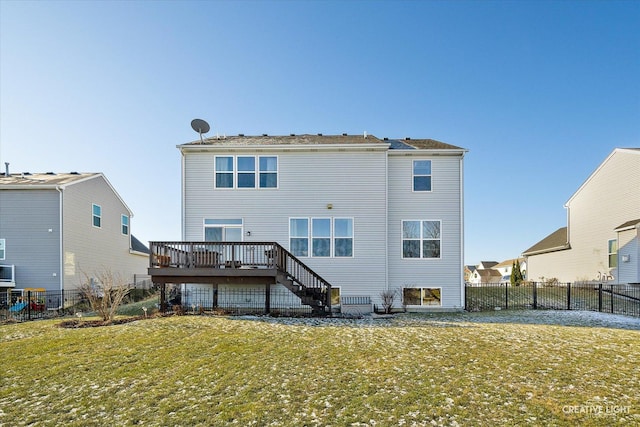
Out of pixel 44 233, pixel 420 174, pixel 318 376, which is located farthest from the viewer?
pixel 44 233

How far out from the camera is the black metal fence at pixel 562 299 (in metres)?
13.8

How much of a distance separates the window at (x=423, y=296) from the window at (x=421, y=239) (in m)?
1.44

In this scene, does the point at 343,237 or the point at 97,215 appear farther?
the point at 97,215

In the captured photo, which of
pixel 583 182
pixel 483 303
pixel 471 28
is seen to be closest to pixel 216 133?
pixel 471 28

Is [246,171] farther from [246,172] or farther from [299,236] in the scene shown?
[299,236]

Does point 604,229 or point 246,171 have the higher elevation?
point 246,171

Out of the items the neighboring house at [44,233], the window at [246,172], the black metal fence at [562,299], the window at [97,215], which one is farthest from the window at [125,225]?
the black metal fence at [562,299]

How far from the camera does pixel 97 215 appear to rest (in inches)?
715

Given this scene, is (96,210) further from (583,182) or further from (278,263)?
(583,182)

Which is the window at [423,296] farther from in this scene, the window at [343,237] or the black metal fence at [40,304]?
the black metal fence at [40,304]

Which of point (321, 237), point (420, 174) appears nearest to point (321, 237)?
point (321, 237)

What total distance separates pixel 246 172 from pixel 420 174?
7.48m

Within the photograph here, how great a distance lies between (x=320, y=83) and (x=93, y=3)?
9273 mm

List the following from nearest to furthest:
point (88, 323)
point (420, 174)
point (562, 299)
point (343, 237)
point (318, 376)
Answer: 1. point (318, 376)
2. point (88, 323)
3. point (343, 237)
4. point (420, 174)
5. point (562, 299)
